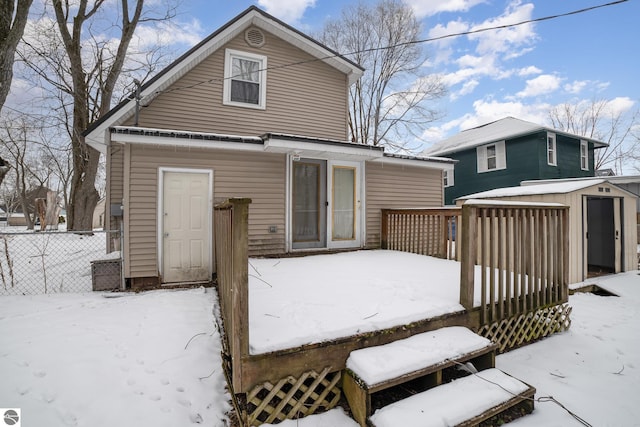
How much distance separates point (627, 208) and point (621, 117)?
2103 centimetres

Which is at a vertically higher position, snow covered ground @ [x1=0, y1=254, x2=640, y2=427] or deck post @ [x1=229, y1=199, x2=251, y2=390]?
deck post @ [x1=229, y1=199, x2=251, y2=390]

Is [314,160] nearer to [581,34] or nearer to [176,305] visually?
[176,305]

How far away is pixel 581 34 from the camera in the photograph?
27.6 ft

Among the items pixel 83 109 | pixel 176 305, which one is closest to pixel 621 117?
pixel 176 305

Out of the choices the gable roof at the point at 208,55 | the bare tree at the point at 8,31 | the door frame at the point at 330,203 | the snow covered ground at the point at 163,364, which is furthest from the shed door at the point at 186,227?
the bare tree at the point at 8,31

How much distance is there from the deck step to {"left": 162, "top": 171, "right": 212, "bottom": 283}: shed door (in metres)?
4.19

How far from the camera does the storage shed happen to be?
21.9ft

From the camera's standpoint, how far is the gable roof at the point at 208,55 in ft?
19.9

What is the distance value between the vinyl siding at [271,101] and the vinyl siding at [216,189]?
4.99 feet

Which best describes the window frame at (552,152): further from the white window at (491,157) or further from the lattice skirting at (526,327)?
the lattice skirting at (526,327)

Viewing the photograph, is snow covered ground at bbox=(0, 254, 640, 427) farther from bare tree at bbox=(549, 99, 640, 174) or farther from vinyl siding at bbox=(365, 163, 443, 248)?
bare tree at bbox=(549, 99, 640, 174)

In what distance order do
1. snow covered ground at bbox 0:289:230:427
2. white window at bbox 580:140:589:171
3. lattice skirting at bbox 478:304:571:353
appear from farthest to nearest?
white window at bbox 580:140:589:171
lattice skirting at bbox 478:304:571:353
snow covered ground at bbox 0:289:230:427

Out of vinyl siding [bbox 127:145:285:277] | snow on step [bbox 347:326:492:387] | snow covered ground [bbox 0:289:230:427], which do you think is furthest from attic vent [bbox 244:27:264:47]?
snow on step [bbox 347:326:492:387]

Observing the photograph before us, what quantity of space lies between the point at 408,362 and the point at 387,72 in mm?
18315
